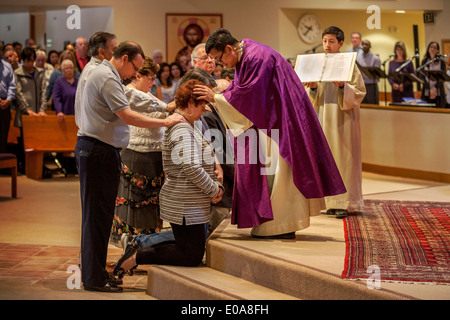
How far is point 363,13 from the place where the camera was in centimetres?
1513

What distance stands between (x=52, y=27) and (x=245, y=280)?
38.4ft

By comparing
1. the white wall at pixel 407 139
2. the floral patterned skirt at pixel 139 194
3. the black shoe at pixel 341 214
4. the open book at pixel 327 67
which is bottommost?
the black shoe at pixel 341 214

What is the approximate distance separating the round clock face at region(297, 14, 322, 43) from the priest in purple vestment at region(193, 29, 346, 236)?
8.50 meters

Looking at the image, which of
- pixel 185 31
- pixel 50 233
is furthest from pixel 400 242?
pixel 185 31

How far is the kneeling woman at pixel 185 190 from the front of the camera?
4027 mm

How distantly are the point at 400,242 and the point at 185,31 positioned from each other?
7805 mm

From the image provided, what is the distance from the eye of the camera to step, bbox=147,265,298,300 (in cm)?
379

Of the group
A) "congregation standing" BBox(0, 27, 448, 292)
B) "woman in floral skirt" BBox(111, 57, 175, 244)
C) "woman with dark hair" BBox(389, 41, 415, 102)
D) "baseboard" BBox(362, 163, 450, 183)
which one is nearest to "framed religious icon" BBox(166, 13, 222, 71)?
"woman with dark hair" BBox(389, 41, 415, 102)

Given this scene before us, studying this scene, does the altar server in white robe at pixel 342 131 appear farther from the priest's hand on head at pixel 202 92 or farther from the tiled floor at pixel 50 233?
the priest's hand on head at pixel 202 92

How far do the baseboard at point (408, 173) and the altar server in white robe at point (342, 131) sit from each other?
2.65 meters

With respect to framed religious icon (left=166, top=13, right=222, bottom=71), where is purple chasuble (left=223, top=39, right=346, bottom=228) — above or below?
below

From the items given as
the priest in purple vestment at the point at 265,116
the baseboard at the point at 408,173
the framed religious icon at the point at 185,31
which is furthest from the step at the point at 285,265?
the framed religious icon at the point at 185,31

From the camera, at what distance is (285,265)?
3871 mm

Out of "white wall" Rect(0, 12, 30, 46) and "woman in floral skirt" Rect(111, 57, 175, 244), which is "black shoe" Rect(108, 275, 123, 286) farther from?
"white wall" Rect(0, 12, 30, 46)
